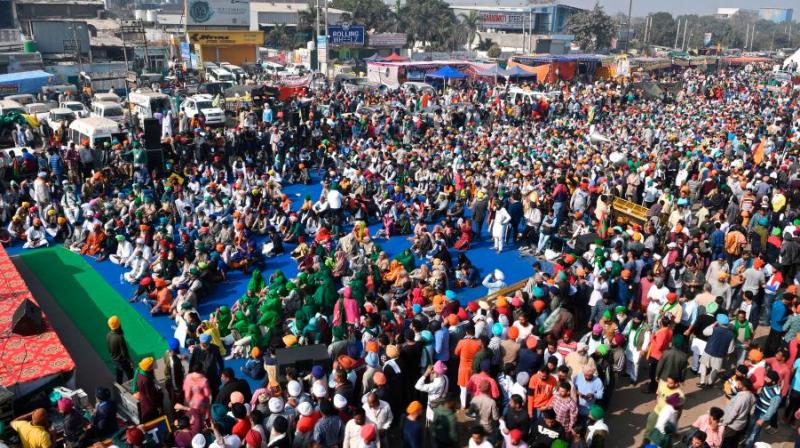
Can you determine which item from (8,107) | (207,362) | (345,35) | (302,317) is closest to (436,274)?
(302,317)

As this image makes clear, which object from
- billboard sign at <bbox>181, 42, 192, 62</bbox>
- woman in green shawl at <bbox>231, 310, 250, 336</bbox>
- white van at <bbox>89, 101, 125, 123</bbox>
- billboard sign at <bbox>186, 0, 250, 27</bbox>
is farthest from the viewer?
billboard sign at <bbox>186, 0, 250, 27</bbox>

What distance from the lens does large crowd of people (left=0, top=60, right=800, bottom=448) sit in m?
6.58

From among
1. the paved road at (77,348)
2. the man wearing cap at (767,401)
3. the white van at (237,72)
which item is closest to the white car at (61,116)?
the paved road at (77,348)

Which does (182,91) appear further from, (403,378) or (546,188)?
(403,378)

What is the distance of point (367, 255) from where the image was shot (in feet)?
39.4

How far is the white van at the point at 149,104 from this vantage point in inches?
983

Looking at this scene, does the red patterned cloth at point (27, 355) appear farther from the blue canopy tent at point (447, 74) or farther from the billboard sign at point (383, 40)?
the billboard sign at point (383, 40)

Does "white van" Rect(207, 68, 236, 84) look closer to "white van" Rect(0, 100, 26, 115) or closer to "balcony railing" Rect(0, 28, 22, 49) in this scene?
"white van" Rect(0, 100, 26, 115)

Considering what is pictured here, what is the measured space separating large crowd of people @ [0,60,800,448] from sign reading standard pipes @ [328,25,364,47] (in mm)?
28854

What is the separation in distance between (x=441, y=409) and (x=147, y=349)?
529 centimetres

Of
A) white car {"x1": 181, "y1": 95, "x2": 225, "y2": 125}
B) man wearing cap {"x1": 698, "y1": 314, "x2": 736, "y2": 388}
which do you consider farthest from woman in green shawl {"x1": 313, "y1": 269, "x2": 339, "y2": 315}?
white car {"x1": 181, "y1": 95, "x2": 225, "y2": 125}

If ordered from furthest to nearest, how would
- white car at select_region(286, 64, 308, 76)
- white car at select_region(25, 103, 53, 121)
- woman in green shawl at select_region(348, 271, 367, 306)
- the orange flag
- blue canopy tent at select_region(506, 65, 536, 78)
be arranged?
white car at select_region(286, 64, 308, 76)
blue canopy tent at select_region(506, 65, 536, 78)
white car at select_region(25, 103, 53, 121)
the orange flag
woman in green shawl at select_region(348, 271, 367, 306)

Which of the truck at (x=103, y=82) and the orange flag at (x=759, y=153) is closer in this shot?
the orange flag at (x=759, y=153)

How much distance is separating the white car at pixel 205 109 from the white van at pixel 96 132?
184 inches
